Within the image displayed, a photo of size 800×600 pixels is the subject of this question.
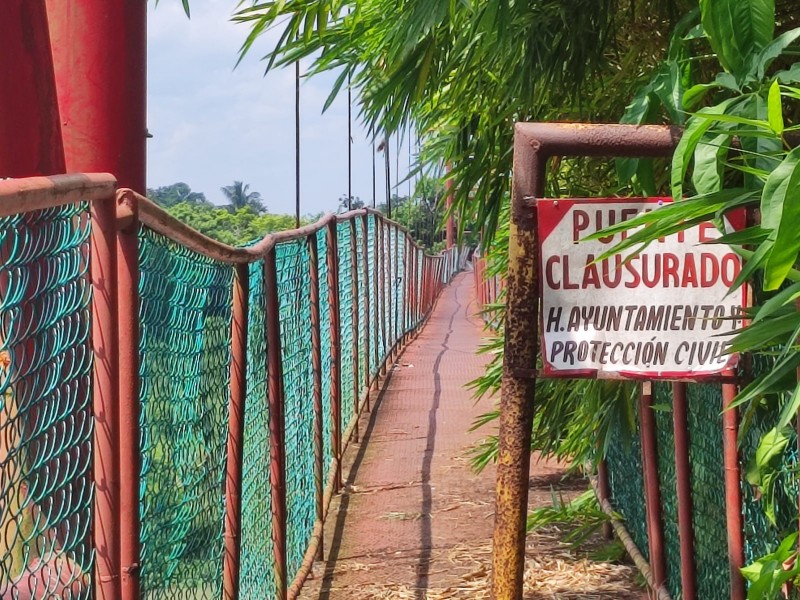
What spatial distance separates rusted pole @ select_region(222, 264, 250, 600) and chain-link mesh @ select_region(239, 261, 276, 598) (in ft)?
0.66

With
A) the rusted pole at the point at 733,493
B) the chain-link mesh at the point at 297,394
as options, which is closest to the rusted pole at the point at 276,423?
the chain-link mesh at the point at 297,394

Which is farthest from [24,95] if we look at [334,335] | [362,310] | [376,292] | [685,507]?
[376,292]

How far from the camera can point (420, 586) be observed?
4.27 m

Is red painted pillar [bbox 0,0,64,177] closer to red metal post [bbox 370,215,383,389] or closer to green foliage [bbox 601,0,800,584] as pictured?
green foliage [bbox 601,0,800,584]

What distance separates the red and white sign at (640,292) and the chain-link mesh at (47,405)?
991mm

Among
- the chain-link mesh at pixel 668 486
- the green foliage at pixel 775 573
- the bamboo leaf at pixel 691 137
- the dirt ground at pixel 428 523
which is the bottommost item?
the dirt ground at pixel 428 523

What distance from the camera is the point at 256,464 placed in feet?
11.3

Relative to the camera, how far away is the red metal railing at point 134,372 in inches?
64.4

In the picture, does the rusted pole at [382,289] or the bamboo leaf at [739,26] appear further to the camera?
the rusted pole at [382,289]

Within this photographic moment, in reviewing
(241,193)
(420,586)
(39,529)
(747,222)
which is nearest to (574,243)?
(747,222)

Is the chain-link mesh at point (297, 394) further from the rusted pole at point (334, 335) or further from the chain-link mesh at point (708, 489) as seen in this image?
the chain-link mesh at point (708, 489)

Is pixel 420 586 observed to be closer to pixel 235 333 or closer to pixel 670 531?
pixel 670 531

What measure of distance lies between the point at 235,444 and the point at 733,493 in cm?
113

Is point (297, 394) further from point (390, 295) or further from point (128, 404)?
point (390, 295)
